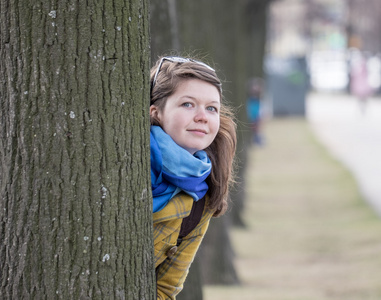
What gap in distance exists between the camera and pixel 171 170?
282cm

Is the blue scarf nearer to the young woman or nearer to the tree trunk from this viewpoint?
the young woman

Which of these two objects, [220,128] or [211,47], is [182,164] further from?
[211,47]

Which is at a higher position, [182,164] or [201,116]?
[201,116]

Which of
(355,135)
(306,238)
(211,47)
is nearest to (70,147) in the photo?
(211,47)

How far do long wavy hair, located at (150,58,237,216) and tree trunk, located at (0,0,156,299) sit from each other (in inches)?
13.6

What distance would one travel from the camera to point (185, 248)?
10.0 feet

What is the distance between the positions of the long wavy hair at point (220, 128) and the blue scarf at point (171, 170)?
11 centimetres

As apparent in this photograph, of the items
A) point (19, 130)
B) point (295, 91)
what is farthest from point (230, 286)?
point (295, 91)

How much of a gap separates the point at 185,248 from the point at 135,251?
40 centimetres

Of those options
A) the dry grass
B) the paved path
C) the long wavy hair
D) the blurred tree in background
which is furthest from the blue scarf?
the paved path

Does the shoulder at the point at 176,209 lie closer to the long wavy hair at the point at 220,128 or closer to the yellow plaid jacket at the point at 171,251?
the yellow plaid jacket at the point at 171,251

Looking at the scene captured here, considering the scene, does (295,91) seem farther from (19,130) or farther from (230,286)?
(19,130)

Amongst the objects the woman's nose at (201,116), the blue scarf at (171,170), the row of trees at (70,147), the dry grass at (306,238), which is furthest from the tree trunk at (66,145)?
the dry grass at (306,238)

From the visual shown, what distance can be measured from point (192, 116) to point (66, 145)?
1.95 ft
